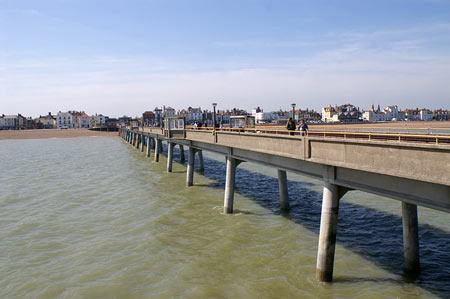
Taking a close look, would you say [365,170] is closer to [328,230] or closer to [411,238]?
[328,230]

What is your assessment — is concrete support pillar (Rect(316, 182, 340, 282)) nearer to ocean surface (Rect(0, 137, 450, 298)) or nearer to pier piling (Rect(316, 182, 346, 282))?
pier piling (Rect(316, 182, 346, 282))

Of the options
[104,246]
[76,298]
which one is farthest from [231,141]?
[76,298]

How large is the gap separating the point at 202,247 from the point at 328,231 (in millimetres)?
6029

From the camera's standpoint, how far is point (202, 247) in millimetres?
14672

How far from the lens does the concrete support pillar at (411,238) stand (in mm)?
11461

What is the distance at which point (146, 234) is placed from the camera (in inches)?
656

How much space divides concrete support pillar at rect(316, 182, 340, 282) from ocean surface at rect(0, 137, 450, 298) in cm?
49

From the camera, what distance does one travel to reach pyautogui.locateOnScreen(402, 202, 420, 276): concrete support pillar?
11.5 meters

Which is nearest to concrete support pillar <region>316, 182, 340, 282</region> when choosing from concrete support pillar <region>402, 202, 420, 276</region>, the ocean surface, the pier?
the pier

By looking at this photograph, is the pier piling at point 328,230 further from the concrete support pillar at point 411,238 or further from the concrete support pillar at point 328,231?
the concrete support pillar at point 411,238

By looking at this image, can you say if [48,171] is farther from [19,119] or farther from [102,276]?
[19,119]

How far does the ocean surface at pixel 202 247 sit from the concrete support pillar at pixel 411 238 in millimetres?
324

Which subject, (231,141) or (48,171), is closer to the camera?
(231,141)

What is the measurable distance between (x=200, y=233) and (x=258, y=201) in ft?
23.2
